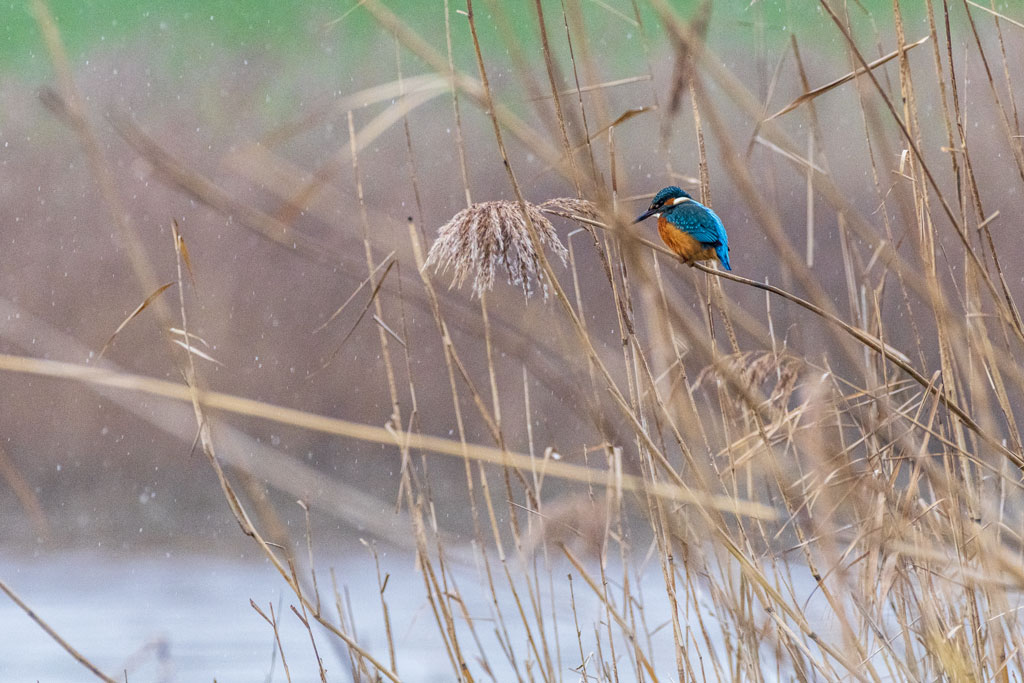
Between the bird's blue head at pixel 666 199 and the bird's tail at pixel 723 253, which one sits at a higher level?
the bird's blue head at pixel 666 199

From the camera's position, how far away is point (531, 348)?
0.58 meters

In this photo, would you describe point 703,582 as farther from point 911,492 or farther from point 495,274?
point 495,274

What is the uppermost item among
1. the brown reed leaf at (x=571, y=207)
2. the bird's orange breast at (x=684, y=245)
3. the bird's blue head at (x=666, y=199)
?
the bird's blue head at (x=666, y=199)

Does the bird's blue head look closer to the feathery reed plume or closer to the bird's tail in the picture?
the bird's tail

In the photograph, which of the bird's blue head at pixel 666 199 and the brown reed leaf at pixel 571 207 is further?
the bird's blue head at pixel 666 199

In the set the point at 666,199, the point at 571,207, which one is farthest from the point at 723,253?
the point at 571,207

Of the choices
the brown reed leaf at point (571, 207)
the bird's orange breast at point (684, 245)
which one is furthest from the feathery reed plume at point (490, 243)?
the bird's orange breast at point (684, 245)

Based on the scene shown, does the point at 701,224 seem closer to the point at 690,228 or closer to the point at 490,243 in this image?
the point at 690,228

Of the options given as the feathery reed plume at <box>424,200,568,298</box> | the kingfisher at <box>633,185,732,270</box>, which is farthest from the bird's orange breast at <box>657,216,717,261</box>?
the feathery reed plume at <box>424,200,568,298</box>

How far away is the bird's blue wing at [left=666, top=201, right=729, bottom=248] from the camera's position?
70 centimetres

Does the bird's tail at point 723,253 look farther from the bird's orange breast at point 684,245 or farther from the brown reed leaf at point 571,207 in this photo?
the brown reed leaf at point 571,207

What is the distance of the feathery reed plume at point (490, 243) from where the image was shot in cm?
61

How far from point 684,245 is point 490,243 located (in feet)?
0.60

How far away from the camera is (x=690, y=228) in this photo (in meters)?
0.71
